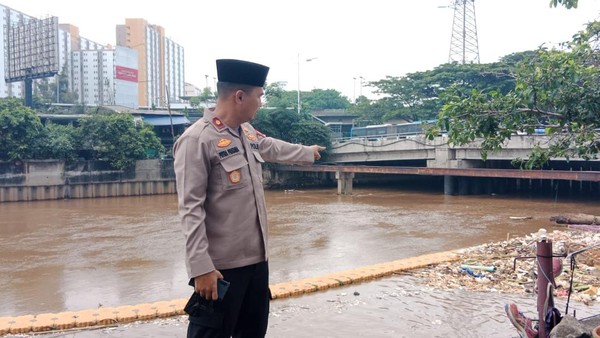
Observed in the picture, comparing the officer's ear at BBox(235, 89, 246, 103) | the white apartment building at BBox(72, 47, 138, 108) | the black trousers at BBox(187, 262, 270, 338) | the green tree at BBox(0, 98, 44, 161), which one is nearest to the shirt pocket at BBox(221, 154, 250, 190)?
the officer's ear at BBox(235, 89, 246, 103)

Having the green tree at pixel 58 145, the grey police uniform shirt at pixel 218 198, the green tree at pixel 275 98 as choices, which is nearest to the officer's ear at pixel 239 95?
the grey police uniform shirt at pixel 218 198

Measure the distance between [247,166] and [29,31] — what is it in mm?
42077

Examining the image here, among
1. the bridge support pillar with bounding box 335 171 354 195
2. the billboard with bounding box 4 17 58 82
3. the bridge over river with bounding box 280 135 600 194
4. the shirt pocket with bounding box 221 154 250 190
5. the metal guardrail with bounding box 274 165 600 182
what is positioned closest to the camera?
the shirt pocket with bounding box 221 154 250 190

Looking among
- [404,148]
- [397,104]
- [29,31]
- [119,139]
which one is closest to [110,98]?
[29,31]

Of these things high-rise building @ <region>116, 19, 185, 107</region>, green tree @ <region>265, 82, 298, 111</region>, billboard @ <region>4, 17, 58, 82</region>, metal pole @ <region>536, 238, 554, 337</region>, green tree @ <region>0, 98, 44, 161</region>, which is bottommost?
metal pole @ <region>536, 238, 554, 337</region>

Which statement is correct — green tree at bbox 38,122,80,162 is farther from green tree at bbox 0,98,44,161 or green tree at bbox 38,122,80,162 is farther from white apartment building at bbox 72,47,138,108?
white apartment building at bbox 72,47,138,108

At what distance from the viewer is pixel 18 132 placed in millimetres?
29875

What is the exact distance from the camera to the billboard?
3694 cm

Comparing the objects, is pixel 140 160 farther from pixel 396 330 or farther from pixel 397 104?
pixel 396 330

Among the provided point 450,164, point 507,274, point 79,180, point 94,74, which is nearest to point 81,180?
point 79,180

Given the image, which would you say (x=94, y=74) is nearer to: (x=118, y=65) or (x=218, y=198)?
(x=118, y=65)

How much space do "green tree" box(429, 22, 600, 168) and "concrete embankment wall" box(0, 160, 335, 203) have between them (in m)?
29.9

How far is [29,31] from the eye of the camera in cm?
3866

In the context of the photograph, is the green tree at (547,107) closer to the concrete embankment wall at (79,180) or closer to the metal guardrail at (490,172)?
the metal guardrail at (490,172)
